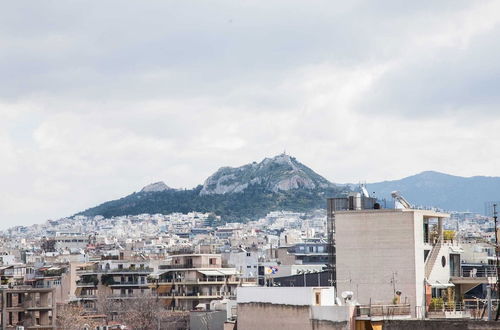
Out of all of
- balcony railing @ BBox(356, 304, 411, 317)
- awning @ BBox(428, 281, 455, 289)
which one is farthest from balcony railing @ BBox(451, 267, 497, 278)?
balcony railing @ BBox(356, 304, 411, 317)

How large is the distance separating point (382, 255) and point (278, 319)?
362 inches

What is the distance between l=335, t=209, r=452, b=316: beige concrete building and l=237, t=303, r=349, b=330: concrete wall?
6853 mm

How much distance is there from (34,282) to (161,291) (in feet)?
33.0

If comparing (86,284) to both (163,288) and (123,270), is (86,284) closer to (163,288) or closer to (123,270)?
(123,270)

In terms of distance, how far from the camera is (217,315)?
227 feet

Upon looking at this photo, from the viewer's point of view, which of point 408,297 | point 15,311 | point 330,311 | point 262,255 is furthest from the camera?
point 262,255

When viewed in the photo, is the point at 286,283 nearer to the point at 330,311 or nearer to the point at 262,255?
the point at 330,311

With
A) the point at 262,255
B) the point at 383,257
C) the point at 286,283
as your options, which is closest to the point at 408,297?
the point at 383,257

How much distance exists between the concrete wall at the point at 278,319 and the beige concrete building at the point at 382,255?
685 cm

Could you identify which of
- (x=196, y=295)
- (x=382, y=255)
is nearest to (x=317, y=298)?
(x=382, y=255)

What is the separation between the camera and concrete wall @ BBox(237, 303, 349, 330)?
37531 millimetres

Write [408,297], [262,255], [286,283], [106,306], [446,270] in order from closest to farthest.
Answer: [408,297] → [446,270] → [286,283] → [106,306] → [262,255]

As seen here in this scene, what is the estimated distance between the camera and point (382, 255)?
156 feet

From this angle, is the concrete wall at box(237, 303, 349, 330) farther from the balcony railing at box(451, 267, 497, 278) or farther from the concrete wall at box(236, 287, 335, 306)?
the balcony railing at box(451, 267, 497, 278)
